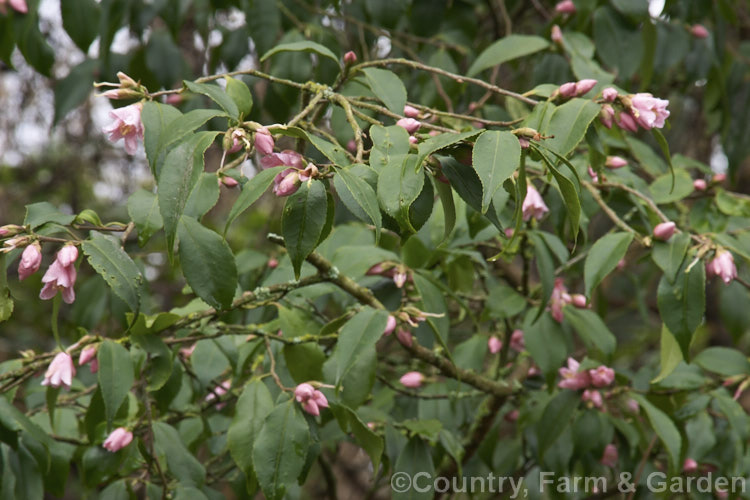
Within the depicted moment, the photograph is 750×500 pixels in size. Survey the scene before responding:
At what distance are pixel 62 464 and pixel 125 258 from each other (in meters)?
0.58

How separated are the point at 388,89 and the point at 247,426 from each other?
544 millimetres

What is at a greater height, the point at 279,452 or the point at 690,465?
the point at 279,452

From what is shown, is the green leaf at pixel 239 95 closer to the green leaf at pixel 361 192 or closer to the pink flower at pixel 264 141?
the pink flower at pixel 264 141

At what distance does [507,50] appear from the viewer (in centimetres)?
175

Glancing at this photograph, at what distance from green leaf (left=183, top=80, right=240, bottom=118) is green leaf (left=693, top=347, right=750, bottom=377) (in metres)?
1.16

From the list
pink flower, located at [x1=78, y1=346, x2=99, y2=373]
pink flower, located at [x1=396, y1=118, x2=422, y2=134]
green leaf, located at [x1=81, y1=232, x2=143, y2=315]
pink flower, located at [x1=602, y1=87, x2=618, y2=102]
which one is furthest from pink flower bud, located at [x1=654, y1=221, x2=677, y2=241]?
pink flower, located at [x1=78, y1=346, x2=99, y2=373]

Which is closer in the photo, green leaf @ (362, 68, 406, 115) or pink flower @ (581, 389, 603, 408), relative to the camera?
green leaf @ (362, 68, 406, 115)

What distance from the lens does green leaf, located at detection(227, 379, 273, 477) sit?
4.12 feet

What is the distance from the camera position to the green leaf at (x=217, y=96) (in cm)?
100

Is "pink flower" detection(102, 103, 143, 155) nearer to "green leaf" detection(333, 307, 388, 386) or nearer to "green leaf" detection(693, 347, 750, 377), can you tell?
"green leaf" detection(333, 307, 388, 386)

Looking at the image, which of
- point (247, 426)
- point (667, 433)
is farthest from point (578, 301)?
point (247, 426)

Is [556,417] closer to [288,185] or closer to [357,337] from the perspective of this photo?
[357,337]

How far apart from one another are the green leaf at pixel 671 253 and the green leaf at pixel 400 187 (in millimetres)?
508

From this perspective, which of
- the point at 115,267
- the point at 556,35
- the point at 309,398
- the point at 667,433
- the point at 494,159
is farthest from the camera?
the point at 556,35
